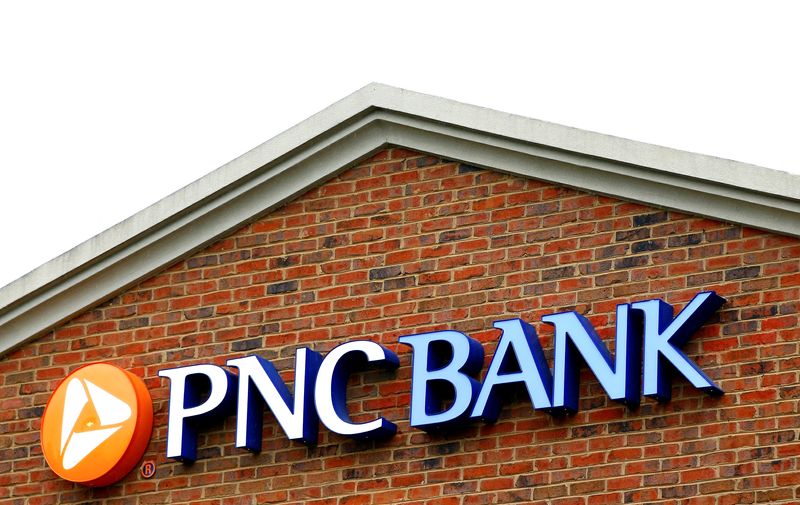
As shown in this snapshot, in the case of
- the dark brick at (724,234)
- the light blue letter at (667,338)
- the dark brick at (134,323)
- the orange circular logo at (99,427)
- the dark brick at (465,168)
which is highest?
A: the dark brick at (465,168)

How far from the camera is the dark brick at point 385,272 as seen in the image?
52.4ft

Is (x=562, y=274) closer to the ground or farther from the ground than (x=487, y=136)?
closer to the ground

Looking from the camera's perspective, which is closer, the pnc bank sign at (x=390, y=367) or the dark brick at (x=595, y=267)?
the pnc bank sign at (x=390, y=367)

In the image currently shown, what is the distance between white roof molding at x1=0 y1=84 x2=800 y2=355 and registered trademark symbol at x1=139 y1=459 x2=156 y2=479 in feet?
5.34

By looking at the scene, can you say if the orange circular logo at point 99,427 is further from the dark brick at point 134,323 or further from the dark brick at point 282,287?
the dark brick at point 282,287

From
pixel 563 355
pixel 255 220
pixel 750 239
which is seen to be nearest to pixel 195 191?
pixel 255 220

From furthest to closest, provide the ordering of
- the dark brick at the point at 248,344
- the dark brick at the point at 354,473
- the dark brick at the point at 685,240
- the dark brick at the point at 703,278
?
the dark brick at the point at 248,344 < the dark brick at the point at 354,473 < the dark brick at the point at 685,240 < the dark brick at the point at 703,278

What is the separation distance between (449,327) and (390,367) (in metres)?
0.56

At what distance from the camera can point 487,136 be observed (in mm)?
15812

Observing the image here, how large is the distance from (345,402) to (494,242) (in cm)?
174

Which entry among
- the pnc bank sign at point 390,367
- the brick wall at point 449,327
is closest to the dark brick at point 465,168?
the brick wall at point 449,327

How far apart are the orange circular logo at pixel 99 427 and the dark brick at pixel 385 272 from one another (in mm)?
2168

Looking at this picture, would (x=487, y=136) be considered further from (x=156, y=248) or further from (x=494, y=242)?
(x=156, y=248)

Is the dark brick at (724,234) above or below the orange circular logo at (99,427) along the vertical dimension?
above
